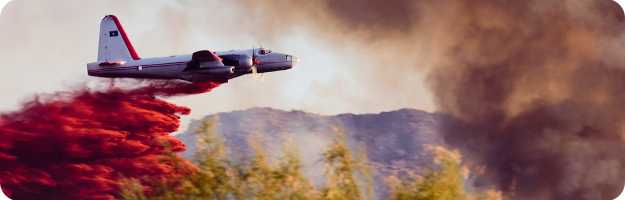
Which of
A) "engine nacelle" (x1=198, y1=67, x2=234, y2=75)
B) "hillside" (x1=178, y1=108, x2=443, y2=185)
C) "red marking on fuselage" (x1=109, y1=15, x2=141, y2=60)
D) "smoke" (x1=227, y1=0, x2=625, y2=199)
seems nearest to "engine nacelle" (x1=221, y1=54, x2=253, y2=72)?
"engine nacelle" (x1=198, y1=67, x2=234, y2=75)

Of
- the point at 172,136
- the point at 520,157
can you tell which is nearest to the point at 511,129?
the point at 520,157

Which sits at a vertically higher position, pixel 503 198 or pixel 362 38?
pixel 362 38

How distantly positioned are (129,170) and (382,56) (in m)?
8.69

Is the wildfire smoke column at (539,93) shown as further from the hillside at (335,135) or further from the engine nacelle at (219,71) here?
the engine nacelle at (219,71)

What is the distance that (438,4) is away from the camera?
58.7 meters

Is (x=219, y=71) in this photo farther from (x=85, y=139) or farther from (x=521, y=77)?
(x=521, y=77)

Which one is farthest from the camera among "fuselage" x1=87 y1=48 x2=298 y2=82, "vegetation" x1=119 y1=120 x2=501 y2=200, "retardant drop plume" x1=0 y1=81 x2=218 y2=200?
"retardant drop plume" x1=0 y1=81 x2=218 y2=200

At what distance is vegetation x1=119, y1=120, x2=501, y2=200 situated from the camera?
152 ft

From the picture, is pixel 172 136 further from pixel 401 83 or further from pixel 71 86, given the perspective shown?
pixel 401 83

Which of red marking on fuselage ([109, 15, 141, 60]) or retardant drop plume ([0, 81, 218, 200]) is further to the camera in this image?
retardant drop plume ([0, 81, 218, 200])

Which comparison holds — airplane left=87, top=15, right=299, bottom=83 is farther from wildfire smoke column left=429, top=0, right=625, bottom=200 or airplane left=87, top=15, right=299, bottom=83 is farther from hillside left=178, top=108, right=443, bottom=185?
wildfire smoke column left=429, top=0, right=625, bottom=200

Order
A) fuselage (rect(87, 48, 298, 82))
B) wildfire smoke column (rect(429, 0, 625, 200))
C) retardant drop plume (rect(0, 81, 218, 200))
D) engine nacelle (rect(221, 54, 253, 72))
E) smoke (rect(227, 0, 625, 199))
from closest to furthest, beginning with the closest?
fuselage (rect(87, 48, 298, 82)), engine nacelle (rect(221, 54, 253, 72)), retardant drop plume (rect(0, 81, 218, 200)), smoke (rect(227, 0, 625, 199)), wildfire smoke column (rect(429, 0, 625, 200))

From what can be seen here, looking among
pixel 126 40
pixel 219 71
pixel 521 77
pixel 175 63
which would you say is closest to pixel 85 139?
pixel 126 40

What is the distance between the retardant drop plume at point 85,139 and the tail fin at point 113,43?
135 cm
